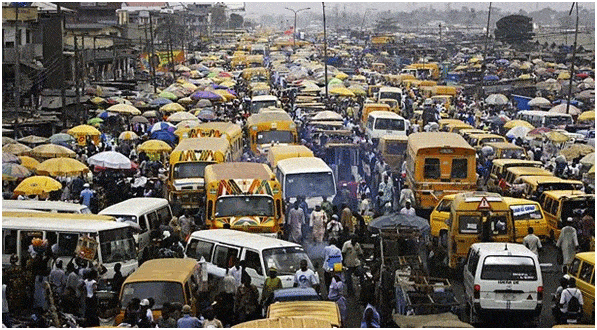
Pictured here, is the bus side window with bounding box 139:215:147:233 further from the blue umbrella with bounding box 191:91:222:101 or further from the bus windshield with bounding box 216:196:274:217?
the blue umbrella with bounding box 191:91:222:101

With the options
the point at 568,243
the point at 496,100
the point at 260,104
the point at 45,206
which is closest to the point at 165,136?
the point at 45,206

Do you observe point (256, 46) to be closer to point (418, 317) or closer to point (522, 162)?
point (522, 162)

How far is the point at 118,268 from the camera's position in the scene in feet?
51.0

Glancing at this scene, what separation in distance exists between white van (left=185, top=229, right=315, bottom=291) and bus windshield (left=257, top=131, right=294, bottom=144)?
44.5ft

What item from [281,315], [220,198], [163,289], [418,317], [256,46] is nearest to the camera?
[281,315]

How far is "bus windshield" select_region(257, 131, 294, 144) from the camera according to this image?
30531 millimetres

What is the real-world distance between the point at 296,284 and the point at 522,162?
480 inches

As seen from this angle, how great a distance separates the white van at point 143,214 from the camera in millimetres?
19328

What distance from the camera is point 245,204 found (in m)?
19.1

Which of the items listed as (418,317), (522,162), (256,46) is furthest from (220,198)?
(256,46)

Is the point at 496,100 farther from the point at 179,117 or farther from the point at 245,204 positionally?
the point at 245,204

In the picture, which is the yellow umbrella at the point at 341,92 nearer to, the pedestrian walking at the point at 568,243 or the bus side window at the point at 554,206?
the bus side window at the point at 554,206

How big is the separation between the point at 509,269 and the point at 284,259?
327 centimetres

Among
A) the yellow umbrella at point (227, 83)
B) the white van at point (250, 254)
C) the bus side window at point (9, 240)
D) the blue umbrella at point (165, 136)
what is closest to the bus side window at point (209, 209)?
the white van at point (250, 254)
